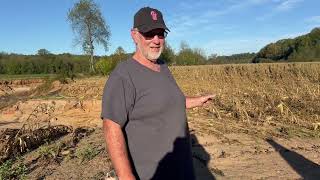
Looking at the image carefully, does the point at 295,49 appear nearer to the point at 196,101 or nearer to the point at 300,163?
the point at 300,163

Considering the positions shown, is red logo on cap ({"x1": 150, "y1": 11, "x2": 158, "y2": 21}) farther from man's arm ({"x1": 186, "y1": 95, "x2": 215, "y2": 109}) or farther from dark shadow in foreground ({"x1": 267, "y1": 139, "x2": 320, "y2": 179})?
dark shadow in foreground ({"x1": 267, "y1": 139, "x2": 320, "y2": 179})

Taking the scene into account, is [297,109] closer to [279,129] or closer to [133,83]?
[279,129]

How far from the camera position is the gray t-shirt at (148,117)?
3.23 meters

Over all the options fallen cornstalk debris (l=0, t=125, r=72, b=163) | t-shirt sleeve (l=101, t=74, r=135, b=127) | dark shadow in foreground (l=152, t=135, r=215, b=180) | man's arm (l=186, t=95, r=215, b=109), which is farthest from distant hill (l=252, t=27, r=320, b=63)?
t-shirt sleeve (l=101, t=74, r=135, b=127)

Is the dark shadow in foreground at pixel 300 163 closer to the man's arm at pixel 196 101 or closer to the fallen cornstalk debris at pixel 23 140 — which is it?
the man's arm at pixel 196 101

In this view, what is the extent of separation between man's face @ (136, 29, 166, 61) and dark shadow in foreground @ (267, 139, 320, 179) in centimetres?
540

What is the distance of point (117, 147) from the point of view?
319 centimetres

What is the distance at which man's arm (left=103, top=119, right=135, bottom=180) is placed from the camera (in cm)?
317

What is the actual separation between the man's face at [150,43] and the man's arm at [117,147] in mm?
583

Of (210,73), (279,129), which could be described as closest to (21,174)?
(279,129)

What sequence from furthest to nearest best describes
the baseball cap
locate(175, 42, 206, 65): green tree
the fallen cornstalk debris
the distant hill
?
locate(175, 42, 206, 65): green tree
the distant hill
the fallen cornstalk debris
the baseball cap

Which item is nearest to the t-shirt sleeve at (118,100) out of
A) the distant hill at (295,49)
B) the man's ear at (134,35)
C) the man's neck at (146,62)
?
the man's neck at (146,62)

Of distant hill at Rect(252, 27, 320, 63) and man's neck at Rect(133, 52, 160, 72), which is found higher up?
distant hill at Rect(252, 27, 320, 63)

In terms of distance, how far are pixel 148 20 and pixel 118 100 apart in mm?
615
